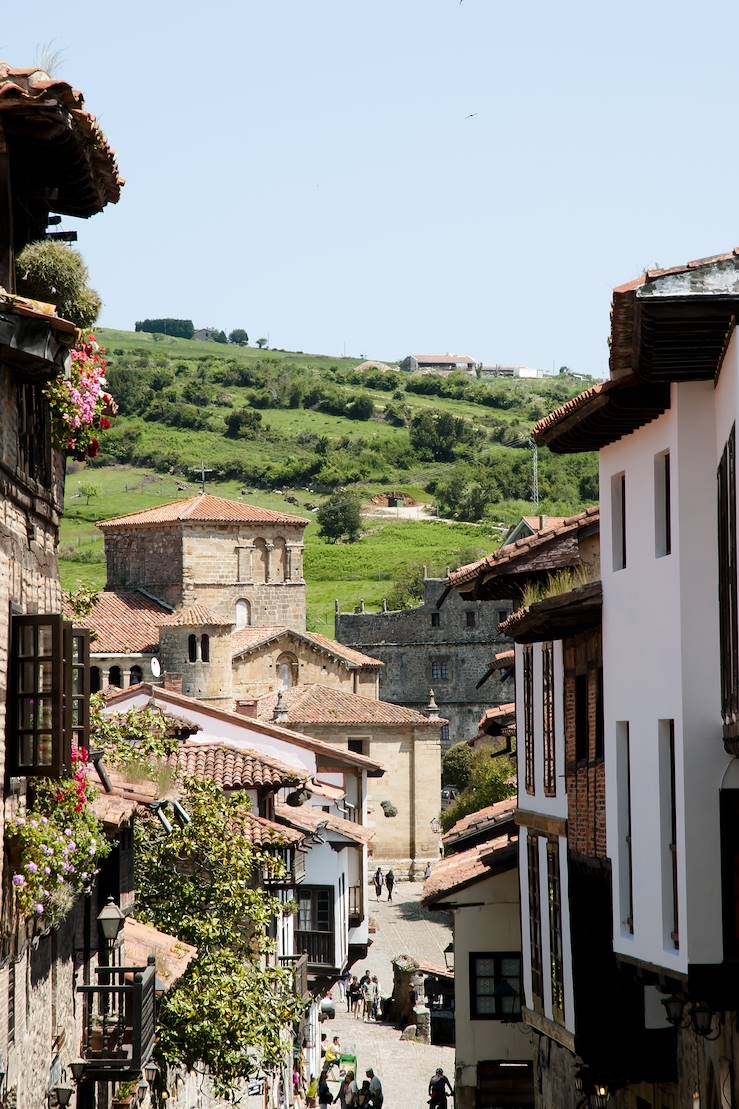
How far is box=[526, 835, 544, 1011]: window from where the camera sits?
1889cm

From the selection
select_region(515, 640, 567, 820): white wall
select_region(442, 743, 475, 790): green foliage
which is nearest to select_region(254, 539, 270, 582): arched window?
select_region(442, 743, 475, 790): green foliage

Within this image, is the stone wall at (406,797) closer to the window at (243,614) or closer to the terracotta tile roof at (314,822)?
the window at (243,614)

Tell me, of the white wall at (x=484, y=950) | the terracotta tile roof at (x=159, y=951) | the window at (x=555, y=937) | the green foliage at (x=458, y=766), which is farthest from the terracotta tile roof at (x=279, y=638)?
the window at (x=555, y=937)

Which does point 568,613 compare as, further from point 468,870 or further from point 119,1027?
point 468,870

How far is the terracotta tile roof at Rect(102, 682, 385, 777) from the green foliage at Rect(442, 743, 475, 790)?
30546mm

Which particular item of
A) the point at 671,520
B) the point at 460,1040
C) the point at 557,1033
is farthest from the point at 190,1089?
the point at 671,520

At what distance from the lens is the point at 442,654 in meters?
105

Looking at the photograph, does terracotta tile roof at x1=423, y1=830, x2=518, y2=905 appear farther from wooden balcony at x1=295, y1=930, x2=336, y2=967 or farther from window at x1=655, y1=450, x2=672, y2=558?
wooden balcony at x1=295, y1=930, x2=336, y2=967

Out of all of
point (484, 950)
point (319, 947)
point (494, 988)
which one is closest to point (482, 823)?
point (484, 950)

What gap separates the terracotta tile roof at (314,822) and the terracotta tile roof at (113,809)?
48.3 ft

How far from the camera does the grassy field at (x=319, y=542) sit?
4897 inches

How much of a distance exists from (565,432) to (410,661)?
90.7 metres


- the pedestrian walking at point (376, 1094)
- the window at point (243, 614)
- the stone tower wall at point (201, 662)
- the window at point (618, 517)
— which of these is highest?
the window at point (243, 614)

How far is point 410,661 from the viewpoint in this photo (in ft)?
344
